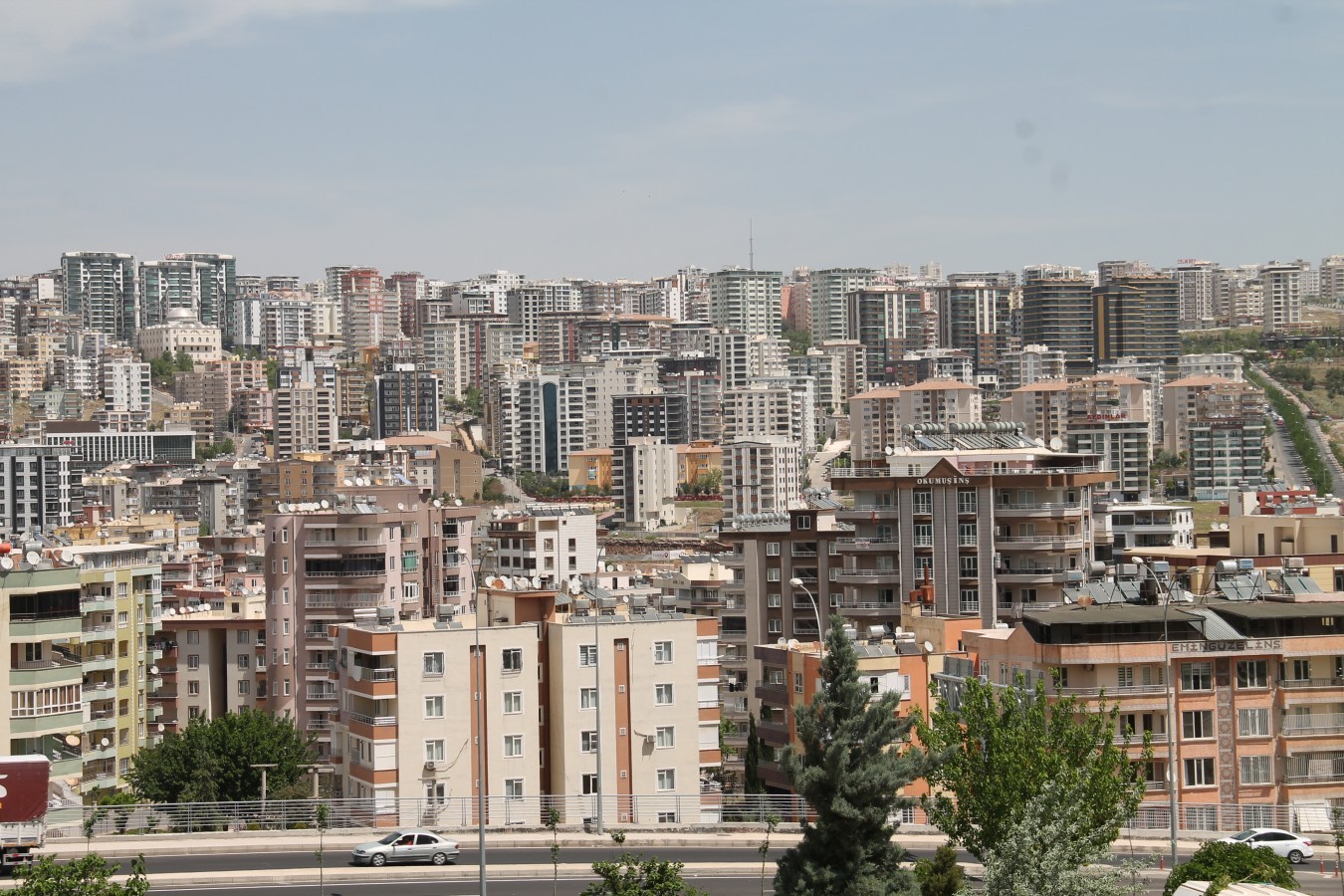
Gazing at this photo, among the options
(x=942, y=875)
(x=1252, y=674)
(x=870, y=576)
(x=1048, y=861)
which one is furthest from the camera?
(x=870, y=576)

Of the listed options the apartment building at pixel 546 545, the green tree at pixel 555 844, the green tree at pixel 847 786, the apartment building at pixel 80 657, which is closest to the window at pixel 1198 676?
the green tree at pixel 555 844

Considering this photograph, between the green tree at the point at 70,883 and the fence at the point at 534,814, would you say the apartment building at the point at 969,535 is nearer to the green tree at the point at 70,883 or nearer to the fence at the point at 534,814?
the fence at the point at 534,814

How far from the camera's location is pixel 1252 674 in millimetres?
40094

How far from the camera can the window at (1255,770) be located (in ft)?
131

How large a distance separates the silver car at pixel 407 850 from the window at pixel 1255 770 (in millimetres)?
15527

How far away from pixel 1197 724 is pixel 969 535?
18.2 meters

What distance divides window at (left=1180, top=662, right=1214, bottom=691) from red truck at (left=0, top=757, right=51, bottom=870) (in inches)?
817

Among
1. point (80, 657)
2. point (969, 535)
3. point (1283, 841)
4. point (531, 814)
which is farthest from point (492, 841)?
point (969, 535)

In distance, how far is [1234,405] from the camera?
606ft

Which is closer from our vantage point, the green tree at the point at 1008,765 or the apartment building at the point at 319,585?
the green tree at the point at 1008,765

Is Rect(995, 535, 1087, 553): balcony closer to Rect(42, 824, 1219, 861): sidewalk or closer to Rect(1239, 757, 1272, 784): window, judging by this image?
Rect(1239, 757, 1272, 784): window

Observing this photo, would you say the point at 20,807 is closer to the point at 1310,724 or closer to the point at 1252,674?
the point at 1252,674

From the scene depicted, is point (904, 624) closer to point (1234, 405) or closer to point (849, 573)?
point (849, 573)

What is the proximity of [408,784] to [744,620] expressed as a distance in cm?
2563
